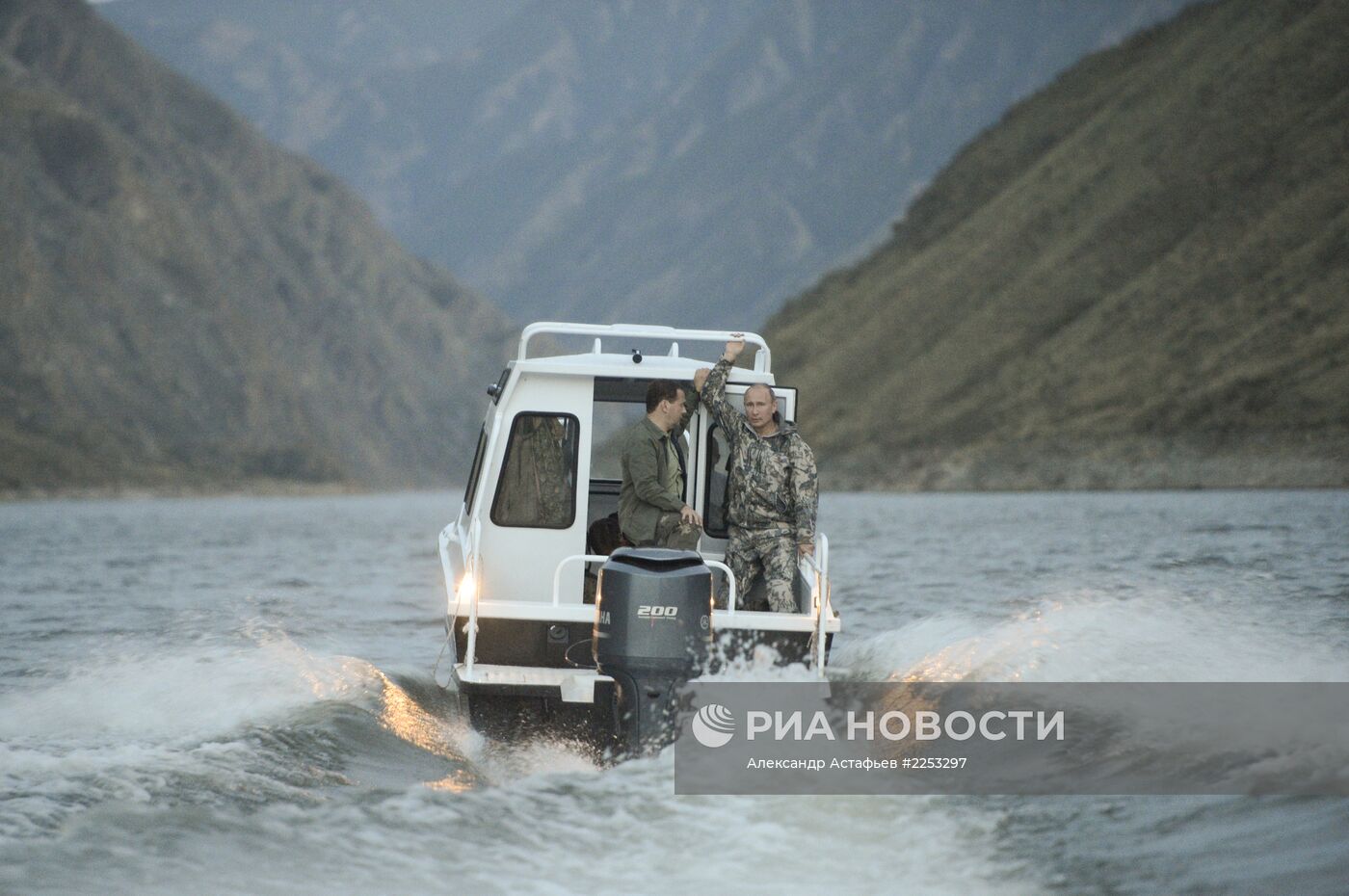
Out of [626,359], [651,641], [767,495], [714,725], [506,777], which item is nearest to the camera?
[714,725]

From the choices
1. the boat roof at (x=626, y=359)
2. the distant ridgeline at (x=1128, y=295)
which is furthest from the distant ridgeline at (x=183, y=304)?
the boat roof at (x=626, y=359)

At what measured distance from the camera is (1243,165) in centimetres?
8119

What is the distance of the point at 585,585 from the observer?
11.1 metres

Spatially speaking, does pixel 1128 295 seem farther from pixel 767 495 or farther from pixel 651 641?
pixel 651 641

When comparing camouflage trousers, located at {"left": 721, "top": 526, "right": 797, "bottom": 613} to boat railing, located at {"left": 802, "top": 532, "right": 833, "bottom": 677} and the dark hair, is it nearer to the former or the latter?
boat railing, located at {"left": 802, "top": 532, "right": 833, "bottom": 677}

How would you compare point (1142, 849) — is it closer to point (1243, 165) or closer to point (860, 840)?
point (860, 840)

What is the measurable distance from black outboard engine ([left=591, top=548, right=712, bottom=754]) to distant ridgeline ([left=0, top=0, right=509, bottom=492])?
3297 inches

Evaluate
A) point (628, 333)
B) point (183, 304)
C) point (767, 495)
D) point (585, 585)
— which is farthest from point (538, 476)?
point (183, 304)

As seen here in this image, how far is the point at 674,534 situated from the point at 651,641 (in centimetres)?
142

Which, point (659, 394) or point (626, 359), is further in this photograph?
point (626, 359)

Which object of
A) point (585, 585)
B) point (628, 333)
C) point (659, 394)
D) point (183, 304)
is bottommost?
point (585, 585)

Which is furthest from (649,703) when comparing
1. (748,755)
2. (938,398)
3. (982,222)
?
(982,222)

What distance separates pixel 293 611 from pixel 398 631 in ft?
9.64

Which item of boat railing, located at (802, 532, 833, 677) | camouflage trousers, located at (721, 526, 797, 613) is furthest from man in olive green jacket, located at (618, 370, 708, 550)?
boat railing, located at (802, 532, 833, 677)
